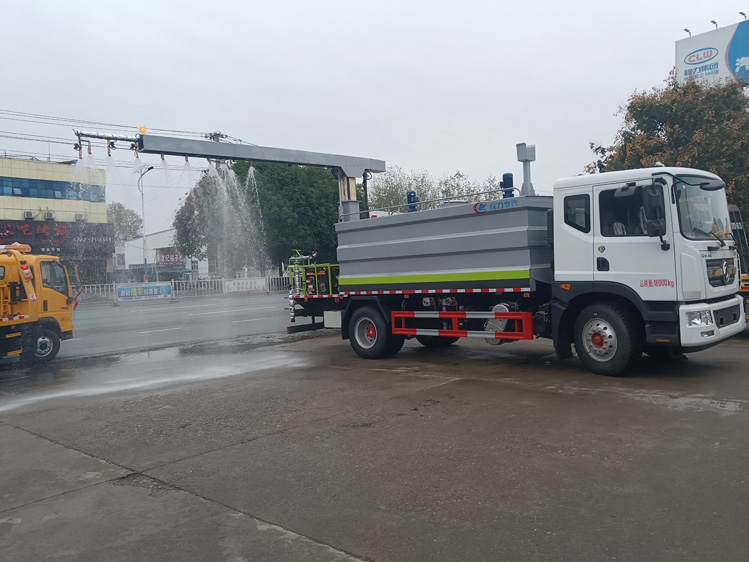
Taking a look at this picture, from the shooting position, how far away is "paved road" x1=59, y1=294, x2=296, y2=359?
1591 cm

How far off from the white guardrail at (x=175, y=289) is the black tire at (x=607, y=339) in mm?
24481

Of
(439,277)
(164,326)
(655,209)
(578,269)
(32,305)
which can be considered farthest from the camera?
(164,326)

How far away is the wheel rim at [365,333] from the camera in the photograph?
11602mm

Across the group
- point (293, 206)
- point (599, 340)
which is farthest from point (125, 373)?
point (293, 206)

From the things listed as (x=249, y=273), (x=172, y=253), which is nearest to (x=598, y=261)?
(x=249, y=273)

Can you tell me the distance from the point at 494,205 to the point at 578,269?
1631 mm

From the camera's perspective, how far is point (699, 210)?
816 cm

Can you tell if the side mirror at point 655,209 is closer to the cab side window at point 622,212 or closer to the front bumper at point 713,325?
the cab side window at point 622,212

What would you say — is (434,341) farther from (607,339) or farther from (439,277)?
(607,339)

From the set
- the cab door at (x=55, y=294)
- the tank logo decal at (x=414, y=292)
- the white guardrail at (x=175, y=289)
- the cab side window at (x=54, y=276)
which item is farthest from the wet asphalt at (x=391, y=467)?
the white guardrail at (x=175, y=289)

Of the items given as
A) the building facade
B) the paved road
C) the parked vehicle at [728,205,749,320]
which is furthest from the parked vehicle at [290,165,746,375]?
the building facade

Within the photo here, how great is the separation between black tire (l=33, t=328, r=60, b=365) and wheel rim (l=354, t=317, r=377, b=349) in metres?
6.89

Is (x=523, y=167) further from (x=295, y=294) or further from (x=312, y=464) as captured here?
(x=312, y=464)

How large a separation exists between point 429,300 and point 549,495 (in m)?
6.37
